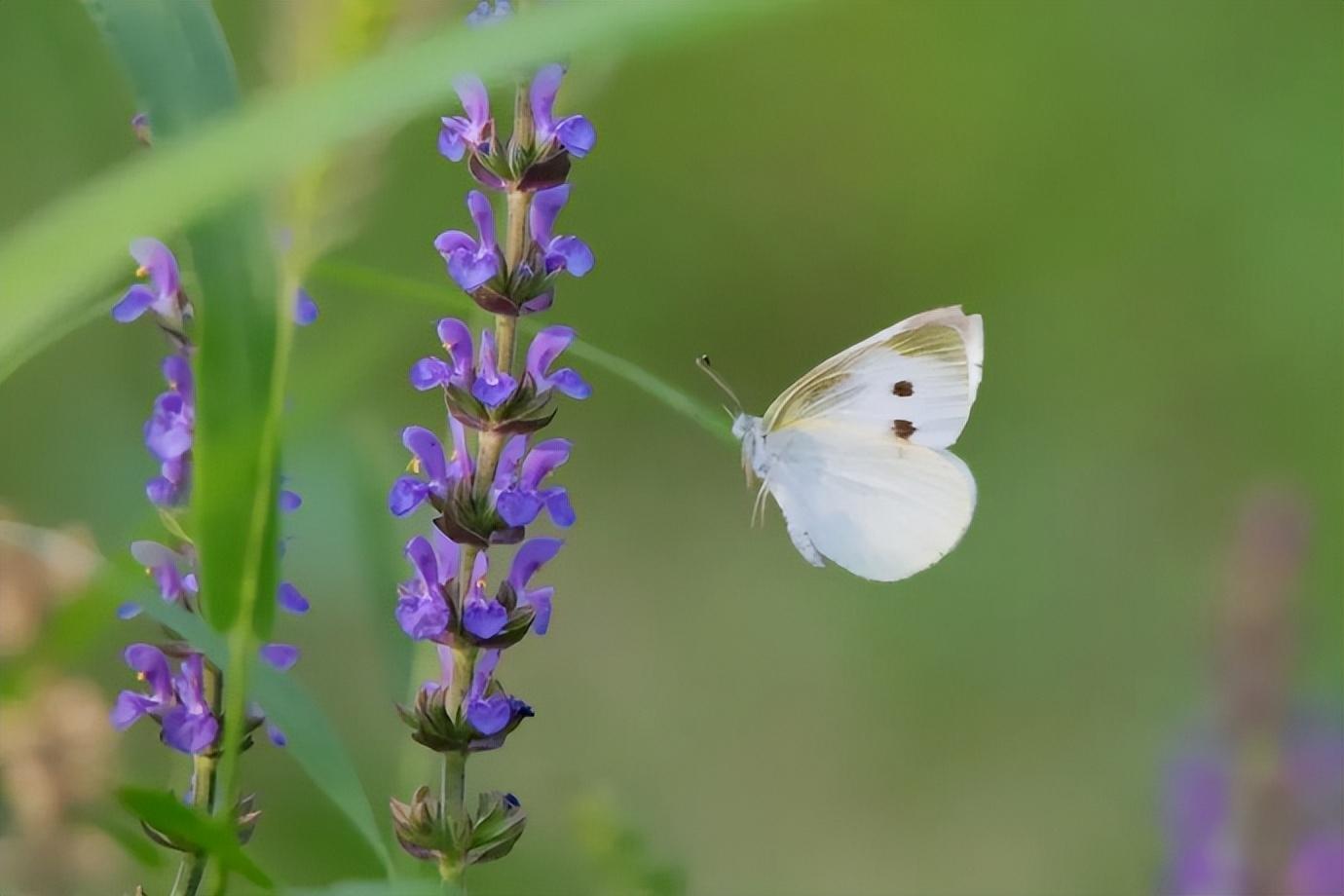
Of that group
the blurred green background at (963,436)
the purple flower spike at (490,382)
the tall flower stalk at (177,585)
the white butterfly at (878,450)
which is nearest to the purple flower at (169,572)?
the tall flower stalk at (177,585)

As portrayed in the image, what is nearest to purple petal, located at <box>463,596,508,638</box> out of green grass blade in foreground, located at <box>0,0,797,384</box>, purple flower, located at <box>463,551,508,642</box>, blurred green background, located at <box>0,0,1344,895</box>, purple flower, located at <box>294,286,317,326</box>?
purple flower, located at <box>463,551,508,642</box>

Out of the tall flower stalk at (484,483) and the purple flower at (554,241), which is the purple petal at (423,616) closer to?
the tall flower stalk at (484,483)

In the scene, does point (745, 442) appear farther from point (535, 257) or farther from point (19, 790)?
point (19, 790)

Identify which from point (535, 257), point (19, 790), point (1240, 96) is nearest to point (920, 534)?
point (535, 257)

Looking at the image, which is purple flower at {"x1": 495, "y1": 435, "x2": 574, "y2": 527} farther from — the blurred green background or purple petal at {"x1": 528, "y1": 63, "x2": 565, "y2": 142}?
the blurred green background

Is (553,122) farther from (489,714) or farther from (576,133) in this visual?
(489,714)
